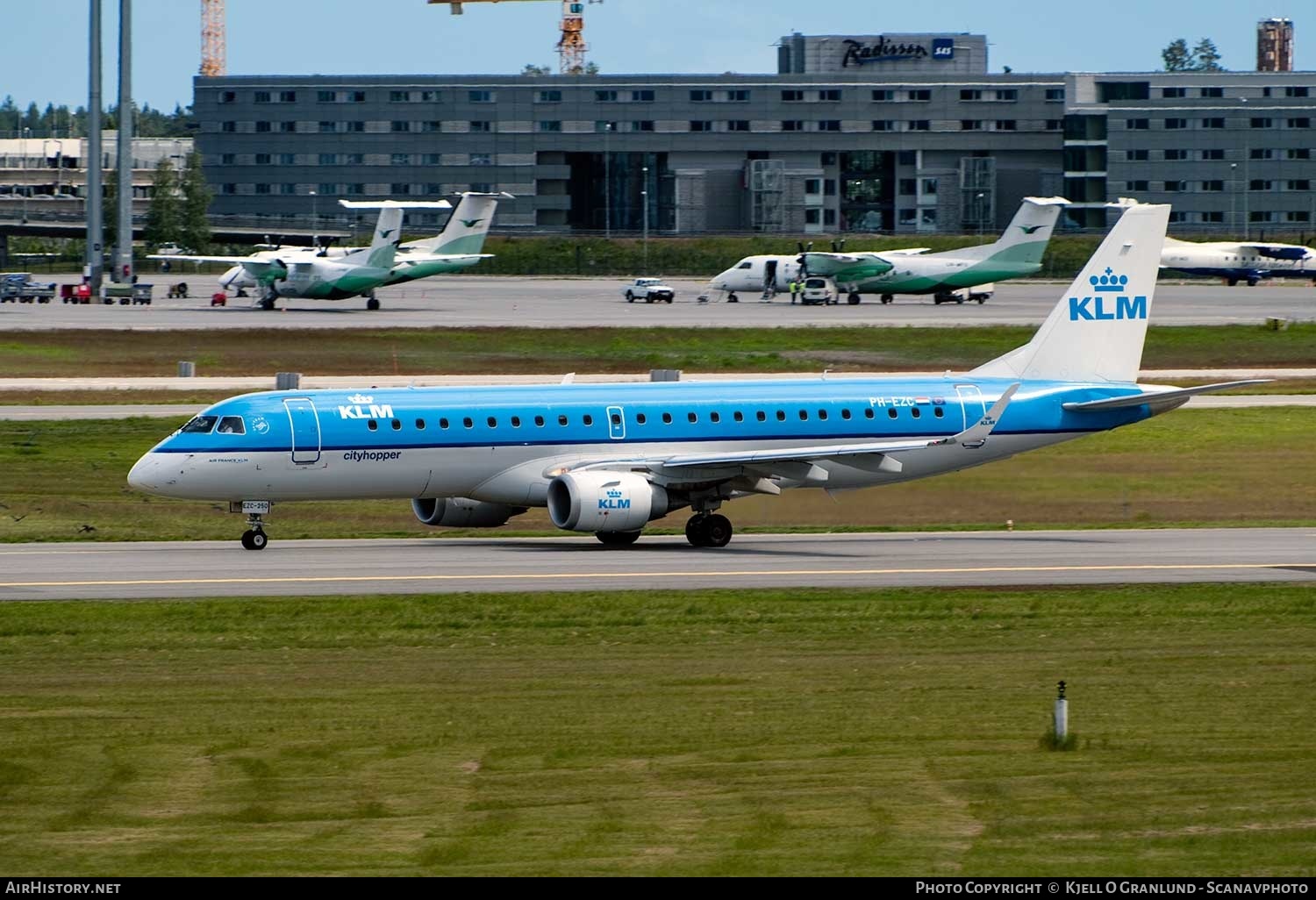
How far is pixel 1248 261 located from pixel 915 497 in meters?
121

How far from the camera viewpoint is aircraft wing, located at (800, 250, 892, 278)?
129 metres

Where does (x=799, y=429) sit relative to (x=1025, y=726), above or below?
above

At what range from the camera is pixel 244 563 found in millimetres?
37625

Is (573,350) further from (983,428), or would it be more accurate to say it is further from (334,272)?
(983,428)

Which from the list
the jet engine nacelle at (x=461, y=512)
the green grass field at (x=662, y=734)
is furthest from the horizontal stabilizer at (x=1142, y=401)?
the jet engine nacelle at (x=461, y=512)

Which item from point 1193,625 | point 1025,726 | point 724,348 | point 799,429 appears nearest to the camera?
point 1025,726

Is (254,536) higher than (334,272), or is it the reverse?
(334,272)

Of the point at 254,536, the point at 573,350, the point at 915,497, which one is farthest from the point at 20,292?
the point at 915,497

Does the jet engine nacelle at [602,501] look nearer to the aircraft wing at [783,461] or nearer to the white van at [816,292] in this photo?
the aircraft wing at [783,461]

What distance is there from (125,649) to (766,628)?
9459 mm

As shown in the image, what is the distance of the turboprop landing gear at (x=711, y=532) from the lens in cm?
4134

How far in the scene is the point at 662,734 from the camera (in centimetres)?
2192
